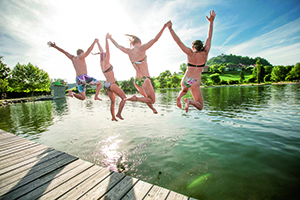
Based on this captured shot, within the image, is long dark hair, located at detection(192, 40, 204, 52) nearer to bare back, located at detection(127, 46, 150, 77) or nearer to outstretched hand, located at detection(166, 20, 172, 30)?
outstretched hand, located at detection(166, 20, 172, 30)

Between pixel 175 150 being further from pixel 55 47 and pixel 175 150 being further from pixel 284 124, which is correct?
pixel 284 124

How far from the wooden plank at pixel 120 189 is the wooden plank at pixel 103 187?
0.14 metres

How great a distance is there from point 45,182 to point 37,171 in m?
1.05

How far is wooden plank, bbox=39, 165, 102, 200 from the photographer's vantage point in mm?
3984

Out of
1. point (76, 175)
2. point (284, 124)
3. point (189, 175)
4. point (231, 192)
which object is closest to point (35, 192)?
point (76, 175)

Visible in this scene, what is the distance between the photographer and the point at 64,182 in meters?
4.56

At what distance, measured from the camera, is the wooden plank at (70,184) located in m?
3.98

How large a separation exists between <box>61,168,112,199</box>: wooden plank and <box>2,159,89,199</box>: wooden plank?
2.62ft

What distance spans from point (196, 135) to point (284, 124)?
27.7ft

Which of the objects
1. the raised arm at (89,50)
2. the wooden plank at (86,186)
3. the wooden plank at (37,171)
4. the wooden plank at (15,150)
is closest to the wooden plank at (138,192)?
the wooden plank at (86,186)

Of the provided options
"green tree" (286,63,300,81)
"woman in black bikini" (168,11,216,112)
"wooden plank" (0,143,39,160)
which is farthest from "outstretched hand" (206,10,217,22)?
"green tree" (286,63,300,81)

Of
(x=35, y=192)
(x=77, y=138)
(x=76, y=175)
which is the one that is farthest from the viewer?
(x=77, y=138)

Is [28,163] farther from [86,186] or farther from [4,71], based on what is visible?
[4,71]

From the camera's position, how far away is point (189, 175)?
642 centimetres
